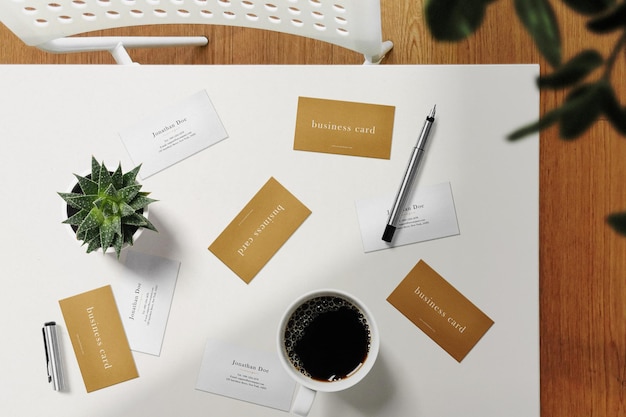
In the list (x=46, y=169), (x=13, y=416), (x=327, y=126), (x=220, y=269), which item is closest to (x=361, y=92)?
(x=327, y=126)

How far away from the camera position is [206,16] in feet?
2.54

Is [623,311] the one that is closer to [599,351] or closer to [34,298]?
[599,351]

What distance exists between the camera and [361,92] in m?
0.78

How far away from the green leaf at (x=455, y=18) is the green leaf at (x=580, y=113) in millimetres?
54

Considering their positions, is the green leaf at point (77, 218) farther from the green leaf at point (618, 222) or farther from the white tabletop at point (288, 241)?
the green leaf at point (618, 222)

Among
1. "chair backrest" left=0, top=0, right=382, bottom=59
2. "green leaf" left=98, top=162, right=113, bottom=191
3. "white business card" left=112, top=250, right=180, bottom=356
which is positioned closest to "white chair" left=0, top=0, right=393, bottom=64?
"chair backrest" left=0, top=0, right=382, bottom=59

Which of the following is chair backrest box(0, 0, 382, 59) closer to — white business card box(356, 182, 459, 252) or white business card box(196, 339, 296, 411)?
white business card box(356, 182, 459, 252)

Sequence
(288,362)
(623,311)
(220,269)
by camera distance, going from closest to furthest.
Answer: (288,362) < (220,269) < (623,311)

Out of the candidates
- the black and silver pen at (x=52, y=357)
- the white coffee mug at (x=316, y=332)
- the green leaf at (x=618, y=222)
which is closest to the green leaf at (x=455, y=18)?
the green leaf at (x=618, y=222)

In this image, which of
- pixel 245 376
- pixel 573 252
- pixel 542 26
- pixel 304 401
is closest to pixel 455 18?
pixel 542 26

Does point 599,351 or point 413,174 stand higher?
point 413,174

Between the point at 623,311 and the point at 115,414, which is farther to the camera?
the point at 623,311

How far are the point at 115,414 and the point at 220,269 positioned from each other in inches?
9.4

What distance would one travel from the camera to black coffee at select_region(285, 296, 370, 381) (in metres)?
0.70
